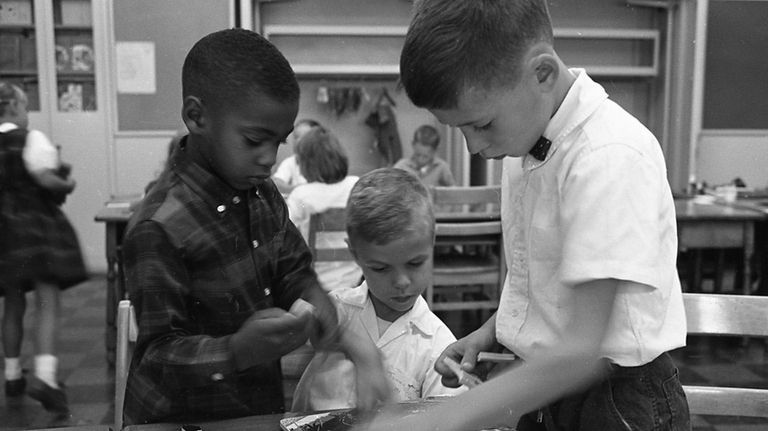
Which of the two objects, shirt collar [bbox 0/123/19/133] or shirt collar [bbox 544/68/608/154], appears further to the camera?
shirt collar [bbox 0/123/19/133]

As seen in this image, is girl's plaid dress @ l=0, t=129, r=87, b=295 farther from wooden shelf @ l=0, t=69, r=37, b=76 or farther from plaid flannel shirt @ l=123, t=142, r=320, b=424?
wooden shelf @ l=0, t=69, r=37, b=76

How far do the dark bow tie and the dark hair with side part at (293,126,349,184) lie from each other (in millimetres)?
2144

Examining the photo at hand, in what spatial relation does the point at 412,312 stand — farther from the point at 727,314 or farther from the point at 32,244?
the point at 32,244

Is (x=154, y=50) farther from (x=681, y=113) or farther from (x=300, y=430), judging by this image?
(x=681, y=113)

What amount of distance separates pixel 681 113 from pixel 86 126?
4501mm

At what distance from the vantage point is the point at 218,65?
0.94 meters

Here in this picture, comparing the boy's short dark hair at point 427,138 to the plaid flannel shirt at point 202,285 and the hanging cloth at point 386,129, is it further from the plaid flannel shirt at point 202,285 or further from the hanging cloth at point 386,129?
the plaid flannel shirt at point 202,285

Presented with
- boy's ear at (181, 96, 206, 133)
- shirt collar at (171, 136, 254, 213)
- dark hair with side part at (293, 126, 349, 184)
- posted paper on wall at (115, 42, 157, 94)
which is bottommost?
dark hair with side part at (293, 126, 349, 184)

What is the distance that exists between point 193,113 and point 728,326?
3.00 feet

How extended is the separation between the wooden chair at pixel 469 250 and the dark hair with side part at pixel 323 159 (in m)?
0.48

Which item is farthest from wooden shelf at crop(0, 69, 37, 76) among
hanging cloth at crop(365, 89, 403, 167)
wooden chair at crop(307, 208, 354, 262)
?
wooden chair at crop(307, 208, 354, 262)

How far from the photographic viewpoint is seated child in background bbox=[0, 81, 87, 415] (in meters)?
2.75

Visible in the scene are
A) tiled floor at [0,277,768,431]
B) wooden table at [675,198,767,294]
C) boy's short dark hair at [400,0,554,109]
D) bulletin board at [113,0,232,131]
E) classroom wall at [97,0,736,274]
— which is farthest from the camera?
classroom wall at [97,0,736,274]

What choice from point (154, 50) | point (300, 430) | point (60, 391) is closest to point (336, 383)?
point (300, 430)
